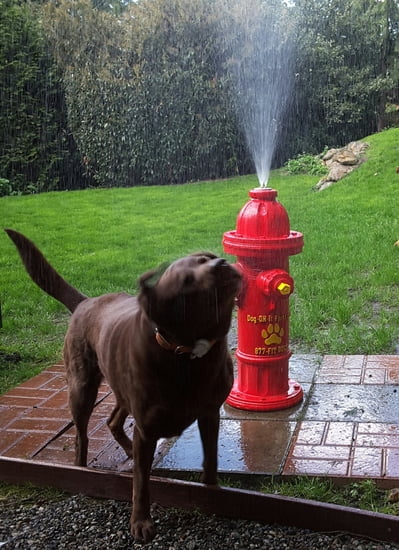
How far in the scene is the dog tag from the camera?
1.87 metres

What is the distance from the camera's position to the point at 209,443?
237 cm

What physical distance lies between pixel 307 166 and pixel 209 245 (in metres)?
4.77

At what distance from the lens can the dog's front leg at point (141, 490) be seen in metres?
2.19

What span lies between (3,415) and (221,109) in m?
7.99

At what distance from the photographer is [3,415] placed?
3244mm

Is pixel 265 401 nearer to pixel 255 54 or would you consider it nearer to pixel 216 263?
pixel 216 263

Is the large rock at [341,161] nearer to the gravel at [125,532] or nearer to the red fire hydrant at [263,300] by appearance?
the red fire hydrant at [263,300]

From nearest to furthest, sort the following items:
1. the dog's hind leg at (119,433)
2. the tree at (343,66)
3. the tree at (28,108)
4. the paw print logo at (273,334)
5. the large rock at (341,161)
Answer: the dog's hind leg at (119,433) < the paw print logo at (273,334) < the large rock at (341,161) < the tree at (28,108) < the tree at (343,66)

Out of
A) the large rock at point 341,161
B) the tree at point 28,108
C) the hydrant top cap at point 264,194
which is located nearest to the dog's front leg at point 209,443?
the hydrant top cap at point 264,194

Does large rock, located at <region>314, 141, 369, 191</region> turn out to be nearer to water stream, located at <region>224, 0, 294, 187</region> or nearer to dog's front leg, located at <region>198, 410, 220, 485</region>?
water stream, located at <region>224, 0, 294, 187</region>

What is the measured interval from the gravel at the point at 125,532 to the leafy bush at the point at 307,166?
8395 mm

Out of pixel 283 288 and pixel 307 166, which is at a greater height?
pixel 283 288

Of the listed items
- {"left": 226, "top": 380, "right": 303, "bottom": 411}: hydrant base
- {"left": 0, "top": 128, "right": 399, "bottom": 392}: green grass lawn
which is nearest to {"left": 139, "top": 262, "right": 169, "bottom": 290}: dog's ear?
{"left": 226, "top": 380, "right": 303, "bottom": 411}: hydrant base

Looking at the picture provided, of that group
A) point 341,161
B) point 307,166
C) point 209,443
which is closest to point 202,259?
point 209,443
